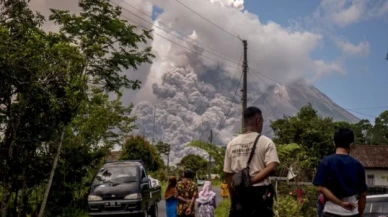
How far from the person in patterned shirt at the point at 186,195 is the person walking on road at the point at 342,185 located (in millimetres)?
5789

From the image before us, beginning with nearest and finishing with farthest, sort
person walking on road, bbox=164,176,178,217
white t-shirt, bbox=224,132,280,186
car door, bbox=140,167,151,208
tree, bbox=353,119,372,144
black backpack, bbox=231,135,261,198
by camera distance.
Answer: black backpack, bbox=231,135,261,198, white t-shirt, bbox=224,132,280,186, person walking on road, bbox=164,176,178,217, car door, bbox=140,167,151,208, tree, bbox=353,119,372,144

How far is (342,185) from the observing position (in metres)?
5.36

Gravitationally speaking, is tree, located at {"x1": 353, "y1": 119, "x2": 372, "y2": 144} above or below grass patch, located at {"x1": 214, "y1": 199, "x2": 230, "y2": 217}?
above

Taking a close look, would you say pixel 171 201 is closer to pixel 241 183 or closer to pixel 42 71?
pixel 42 71

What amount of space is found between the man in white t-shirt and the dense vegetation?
7.76 meters

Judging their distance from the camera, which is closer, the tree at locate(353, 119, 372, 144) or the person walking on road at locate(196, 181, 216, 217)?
the person walking on road at locate(196, 181, 216, 217)

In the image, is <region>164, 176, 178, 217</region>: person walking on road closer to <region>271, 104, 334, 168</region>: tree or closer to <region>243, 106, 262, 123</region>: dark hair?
<region>243, 106, 262, 123</region>: dark hair

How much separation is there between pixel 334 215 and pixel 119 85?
15249 mm

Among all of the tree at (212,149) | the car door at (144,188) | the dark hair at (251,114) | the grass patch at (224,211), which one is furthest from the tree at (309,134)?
the dark hair at (251,114)

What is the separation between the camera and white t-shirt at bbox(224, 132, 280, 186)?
5297 millimetres

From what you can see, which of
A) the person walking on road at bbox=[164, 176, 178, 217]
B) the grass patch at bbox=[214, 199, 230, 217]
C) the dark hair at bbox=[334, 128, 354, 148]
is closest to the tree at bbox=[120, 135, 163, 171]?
the grass patch at bbox=[214, 199, 230, 217]

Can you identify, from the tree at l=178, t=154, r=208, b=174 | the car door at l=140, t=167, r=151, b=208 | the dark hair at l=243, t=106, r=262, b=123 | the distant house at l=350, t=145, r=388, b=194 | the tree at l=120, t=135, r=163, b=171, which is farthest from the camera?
the tree at l=178, t=154, r=208, b=174

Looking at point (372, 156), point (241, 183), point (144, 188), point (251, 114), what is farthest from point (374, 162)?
point (241, 183)

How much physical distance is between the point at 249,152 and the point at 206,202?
7.14 metres
